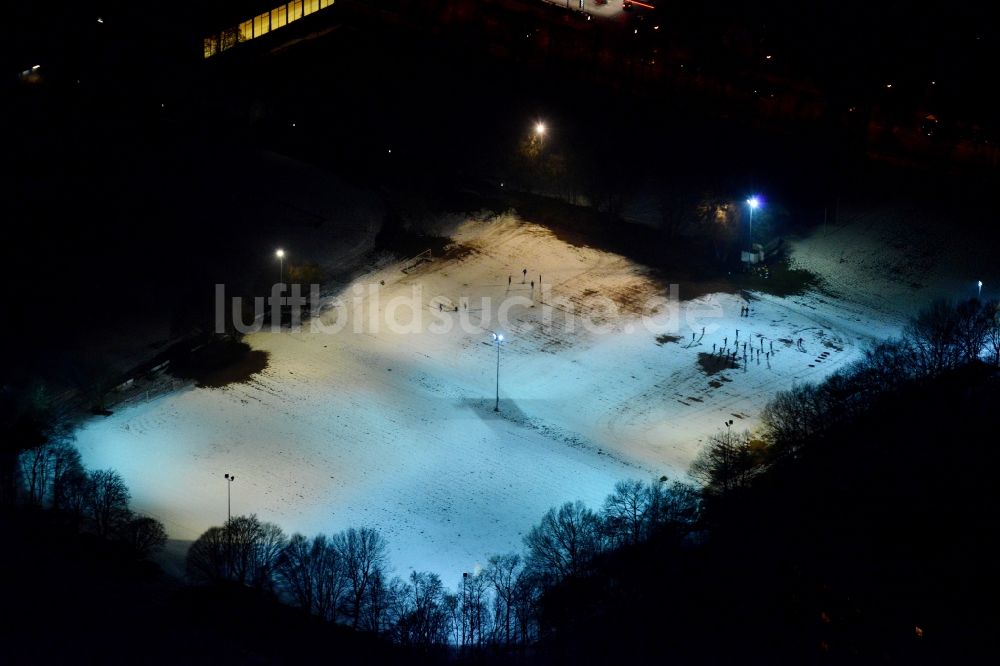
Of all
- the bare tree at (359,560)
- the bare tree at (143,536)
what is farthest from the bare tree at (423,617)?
the bare tree at (143,536)

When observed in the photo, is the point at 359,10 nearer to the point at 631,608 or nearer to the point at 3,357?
the point at 3,357

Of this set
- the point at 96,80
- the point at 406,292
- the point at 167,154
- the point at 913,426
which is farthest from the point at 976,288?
the point at 96,80

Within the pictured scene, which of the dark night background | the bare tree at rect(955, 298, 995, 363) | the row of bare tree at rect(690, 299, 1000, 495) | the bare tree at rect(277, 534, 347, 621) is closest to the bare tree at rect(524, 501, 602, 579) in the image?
the dark night background

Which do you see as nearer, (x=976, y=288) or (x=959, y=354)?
(x=959, y=354)

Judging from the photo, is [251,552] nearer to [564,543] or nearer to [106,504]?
[106,504]

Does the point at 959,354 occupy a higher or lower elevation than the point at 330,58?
lower

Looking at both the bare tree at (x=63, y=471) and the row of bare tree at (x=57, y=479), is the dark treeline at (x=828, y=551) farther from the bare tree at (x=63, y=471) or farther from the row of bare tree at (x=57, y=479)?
the bare tree at (x=63, y=471)

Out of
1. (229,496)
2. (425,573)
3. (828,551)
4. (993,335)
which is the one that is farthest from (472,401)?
(993,335)
